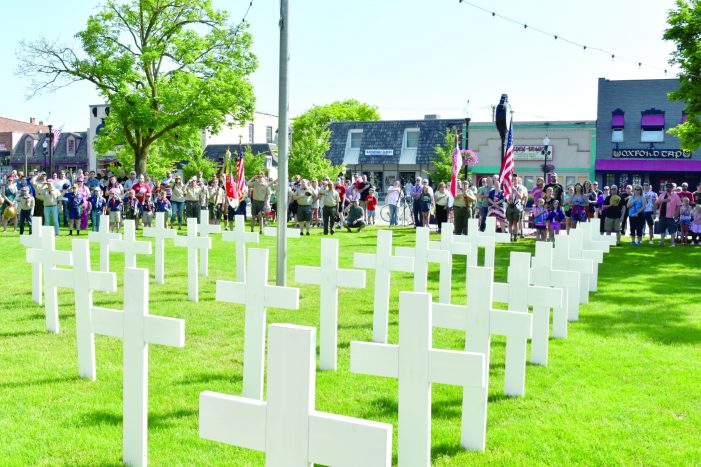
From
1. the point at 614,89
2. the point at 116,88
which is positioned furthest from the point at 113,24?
the point at 614,89

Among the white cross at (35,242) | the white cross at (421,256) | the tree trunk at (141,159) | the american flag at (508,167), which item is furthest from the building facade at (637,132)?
the white cross at (35,242)

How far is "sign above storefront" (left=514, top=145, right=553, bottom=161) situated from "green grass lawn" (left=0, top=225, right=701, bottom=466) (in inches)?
1541

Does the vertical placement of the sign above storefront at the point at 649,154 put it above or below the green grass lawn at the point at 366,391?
above

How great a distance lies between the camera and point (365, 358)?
11.6 feet

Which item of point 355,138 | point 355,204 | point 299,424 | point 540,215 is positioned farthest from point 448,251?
point 355,138

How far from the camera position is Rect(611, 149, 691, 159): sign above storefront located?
150ft

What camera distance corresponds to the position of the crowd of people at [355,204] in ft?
70.6

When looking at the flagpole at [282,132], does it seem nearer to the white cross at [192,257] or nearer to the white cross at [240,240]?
the white cross at [192,257]

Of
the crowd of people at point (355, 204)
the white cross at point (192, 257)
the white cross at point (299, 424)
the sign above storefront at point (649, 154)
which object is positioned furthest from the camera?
the sign above storefront at point (649, 154)

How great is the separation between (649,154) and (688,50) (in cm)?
2645

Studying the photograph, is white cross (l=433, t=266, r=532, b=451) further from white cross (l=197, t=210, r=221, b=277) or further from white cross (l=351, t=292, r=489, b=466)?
white cross (l=197, t=210, r=221, b=277)

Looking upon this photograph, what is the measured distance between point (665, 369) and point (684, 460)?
2583 millimetres

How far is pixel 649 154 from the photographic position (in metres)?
46.6

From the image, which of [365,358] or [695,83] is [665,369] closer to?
[365,358]
